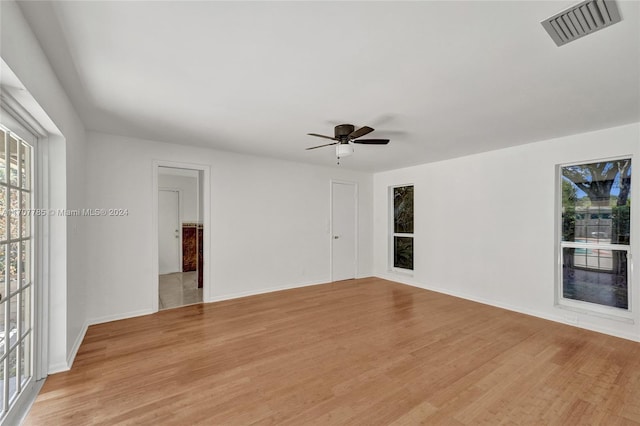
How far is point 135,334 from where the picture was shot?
10.6 feet

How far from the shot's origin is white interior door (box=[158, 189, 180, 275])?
22.2 feet

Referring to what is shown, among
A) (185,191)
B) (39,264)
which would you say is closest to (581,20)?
(39,264)

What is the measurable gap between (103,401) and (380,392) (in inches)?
80.8

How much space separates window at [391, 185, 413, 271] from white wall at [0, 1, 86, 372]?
17.4 feet

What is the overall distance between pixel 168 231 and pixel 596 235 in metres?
7.91

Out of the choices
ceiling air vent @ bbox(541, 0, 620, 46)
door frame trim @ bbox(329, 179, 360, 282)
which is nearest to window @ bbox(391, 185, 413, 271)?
door frame trim @ bbox(329, 179, 360, 282)

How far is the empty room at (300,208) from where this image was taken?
1698 millimetres

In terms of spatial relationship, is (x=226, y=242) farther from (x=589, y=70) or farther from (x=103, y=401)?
(x=589, y=70)

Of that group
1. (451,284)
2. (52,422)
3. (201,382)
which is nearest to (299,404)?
(201,382)

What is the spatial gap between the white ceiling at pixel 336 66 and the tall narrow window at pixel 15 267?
77cm

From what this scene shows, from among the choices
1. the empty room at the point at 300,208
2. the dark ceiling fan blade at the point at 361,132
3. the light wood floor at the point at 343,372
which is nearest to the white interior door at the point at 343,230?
the empty room at the point at 300,208

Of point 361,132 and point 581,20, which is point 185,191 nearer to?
point 361,132

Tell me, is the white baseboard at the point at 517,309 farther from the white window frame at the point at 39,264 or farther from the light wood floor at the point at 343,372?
the white window frame at the point at 39,264

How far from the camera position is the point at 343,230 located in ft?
19.9
